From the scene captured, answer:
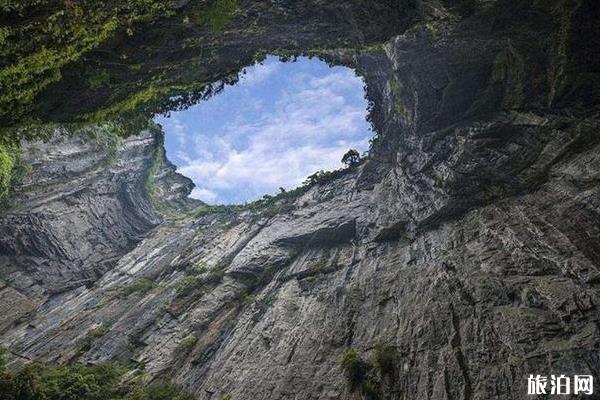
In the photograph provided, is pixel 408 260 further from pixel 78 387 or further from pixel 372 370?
pixel 78 387

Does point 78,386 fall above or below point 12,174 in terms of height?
below

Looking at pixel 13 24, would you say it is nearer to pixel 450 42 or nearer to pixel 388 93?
pixel 450 42

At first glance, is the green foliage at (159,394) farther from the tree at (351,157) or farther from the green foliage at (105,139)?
the green foliage at (105,139)

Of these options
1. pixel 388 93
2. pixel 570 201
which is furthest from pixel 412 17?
pixel 388 93

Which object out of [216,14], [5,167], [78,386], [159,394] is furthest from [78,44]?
[5,167]

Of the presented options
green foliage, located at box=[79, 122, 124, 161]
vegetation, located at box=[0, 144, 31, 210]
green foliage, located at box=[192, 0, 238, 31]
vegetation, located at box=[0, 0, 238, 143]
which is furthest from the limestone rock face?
vegetation, located at box=[0, 0, 238, 143]

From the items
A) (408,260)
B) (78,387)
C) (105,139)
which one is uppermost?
(105,139)

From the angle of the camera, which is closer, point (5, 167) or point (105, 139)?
point (5, 167)

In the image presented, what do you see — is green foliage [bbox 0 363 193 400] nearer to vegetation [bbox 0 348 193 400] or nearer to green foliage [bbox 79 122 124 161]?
vegetation [bbox 0 348 193 400]
